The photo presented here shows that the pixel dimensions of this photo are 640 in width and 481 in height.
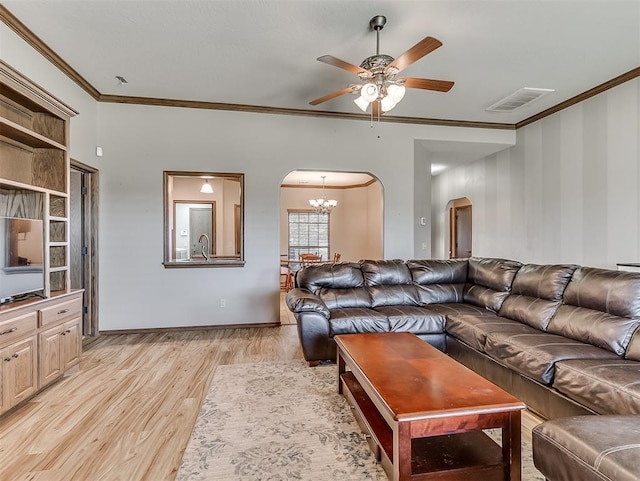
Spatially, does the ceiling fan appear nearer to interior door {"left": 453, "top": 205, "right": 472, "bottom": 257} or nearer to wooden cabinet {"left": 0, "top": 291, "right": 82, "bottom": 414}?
wooden cabinet {"left": 0, "top": 291, "right": 82, "bottom": 414}

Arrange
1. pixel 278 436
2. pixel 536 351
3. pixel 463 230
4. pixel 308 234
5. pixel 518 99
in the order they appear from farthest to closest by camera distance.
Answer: pixel 308 234
pixel 463 230
pixel 518 99
pixel 536 351
pixel 278 436

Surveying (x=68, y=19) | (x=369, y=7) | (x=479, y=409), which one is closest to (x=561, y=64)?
(x=369, y=7)

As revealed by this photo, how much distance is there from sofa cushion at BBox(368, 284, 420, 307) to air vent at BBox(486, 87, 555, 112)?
2.83 meters

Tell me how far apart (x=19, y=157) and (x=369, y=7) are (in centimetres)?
319

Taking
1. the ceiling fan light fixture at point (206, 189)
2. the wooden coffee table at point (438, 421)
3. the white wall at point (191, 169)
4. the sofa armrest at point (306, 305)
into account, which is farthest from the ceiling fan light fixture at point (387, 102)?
the ceiling fan light fixture at point (206, 189)

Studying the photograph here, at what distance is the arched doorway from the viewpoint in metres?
7.71

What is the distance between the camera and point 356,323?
3307 mm

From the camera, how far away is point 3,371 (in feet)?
7.19

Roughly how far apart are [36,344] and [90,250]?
196 cm

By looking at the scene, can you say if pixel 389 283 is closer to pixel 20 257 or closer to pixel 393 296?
pixel 393 296

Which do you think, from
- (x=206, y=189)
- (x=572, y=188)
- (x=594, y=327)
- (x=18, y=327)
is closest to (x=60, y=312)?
(x=18, y=327)

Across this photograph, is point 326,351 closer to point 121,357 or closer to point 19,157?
point 121,357

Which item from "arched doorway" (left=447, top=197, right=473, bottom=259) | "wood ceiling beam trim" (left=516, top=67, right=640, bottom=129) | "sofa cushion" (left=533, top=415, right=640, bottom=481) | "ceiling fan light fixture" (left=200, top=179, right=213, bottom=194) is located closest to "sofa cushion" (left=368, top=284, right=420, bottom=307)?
"sofa cushion" (left=533, top=415, right=640, bottom=481)

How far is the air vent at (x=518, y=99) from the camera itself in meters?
4.21
